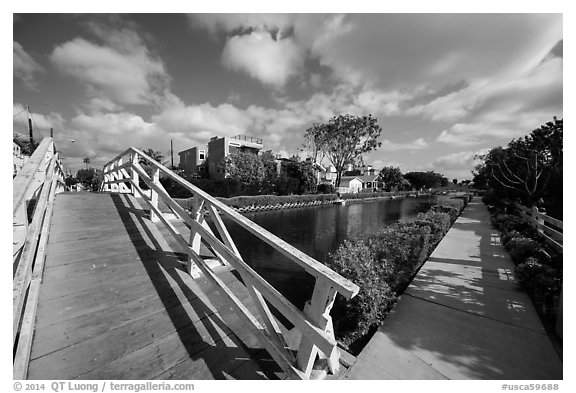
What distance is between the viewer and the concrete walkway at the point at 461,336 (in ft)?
10.1

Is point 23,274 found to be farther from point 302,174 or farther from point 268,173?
point 302,174

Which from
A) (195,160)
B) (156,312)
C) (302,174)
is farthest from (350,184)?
(156,312)

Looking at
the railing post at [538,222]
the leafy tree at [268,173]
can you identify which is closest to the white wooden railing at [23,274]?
the railing post at [538,222]

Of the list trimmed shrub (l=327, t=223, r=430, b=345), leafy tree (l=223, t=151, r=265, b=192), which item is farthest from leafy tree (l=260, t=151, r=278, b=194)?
trimmed shrub (l=327, t=223, r=430, b=345)

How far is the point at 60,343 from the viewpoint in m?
1.93

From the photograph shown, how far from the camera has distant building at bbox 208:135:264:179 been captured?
35.9m

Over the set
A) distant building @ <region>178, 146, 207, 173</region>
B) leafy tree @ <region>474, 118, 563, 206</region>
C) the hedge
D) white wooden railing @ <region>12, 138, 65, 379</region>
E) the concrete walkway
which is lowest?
the concrete walkway

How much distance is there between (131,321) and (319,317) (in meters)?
1.94

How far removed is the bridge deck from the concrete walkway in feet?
5.63

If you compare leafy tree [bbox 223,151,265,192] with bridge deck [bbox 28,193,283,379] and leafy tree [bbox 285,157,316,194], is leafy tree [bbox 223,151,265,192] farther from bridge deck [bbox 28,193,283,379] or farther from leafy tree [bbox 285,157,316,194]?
bridge deck [bbox 28,193,283,379]

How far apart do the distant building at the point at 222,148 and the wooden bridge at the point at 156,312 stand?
3300 cm

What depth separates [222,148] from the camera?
36188 mm

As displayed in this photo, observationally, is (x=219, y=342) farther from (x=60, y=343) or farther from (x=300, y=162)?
(x=300, y=162)

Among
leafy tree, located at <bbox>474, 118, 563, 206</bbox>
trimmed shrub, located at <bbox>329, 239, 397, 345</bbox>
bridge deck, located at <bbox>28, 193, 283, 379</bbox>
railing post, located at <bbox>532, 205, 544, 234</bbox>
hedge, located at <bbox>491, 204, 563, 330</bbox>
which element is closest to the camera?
bridge deck, located at <bbox>28, 193, 283, 379</bbox>
